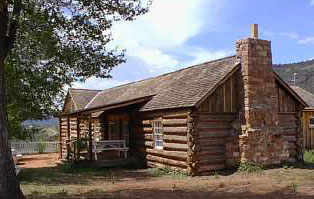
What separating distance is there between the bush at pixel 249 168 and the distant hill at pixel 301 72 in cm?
4224

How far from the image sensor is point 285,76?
6500cm

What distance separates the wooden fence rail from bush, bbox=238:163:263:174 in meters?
22.5

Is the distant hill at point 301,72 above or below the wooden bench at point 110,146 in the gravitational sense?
above

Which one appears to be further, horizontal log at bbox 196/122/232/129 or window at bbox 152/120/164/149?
window at bbox 152/120/164/149

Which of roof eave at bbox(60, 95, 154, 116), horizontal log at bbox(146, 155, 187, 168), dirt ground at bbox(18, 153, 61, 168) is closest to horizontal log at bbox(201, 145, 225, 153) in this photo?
horizontal log at bbox(146, 155, 187, 168)

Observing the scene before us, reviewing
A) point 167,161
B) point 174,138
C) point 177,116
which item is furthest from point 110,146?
point 177,116

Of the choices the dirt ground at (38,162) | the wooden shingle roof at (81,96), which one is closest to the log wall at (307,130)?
the wooden shingle roof at (81,96)

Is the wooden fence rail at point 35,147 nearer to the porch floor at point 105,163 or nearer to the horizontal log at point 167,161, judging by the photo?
the porch floor at point 105,163

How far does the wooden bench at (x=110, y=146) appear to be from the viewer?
70.9 feet

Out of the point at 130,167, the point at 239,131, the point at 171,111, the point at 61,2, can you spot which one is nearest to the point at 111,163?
the point at 130,167

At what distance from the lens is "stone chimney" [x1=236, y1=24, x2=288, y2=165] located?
1770 cm

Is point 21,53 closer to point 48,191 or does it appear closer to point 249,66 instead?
point 48,191

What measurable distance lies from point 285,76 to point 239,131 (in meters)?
49.7

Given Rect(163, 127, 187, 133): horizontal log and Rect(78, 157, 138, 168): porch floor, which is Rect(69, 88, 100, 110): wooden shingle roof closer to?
Rect(78, 157, 138, 168): porch floor
